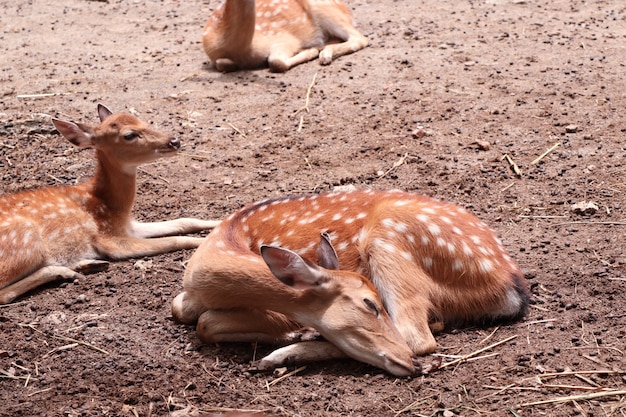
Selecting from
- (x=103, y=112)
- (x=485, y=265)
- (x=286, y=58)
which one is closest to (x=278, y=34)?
(x=286, y=58)

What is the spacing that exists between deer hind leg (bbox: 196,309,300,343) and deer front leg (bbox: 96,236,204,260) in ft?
3.79

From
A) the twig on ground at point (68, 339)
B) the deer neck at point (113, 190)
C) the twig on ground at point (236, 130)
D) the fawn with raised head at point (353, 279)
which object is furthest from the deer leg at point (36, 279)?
the twig on ground at point (236, 130)

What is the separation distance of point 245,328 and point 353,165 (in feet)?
7.44

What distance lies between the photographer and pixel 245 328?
4.24 metres

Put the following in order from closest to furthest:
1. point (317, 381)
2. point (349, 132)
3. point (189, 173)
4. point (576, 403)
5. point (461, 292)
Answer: point (576, 403), point (317, 381), point (461, 292), point (189, 173), point (349, 132)

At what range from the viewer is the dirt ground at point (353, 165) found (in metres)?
3.82

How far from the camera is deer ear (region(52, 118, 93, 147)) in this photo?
556cm

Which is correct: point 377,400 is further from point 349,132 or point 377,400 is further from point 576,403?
point 349,132

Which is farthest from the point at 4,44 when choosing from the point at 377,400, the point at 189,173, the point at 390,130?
the point at 377,400

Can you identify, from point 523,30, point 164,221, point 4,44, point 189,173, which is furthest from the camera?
point 4,44

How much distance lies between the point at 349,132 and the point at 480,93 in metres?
1.17

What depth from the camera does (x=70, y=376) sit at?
399 cm

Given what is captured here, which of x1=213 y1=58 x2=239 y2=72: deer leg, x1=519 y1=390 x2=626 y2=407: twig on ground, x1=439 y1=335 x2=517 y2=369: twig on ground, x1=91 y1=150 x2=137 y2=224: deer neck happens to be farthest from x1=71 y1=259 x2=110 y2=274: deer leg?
x1=213 y1=58 x2=239 y2=72: deer leg

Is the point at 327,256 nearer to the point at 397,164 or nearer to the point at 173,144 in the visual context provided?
the point at 173,144
